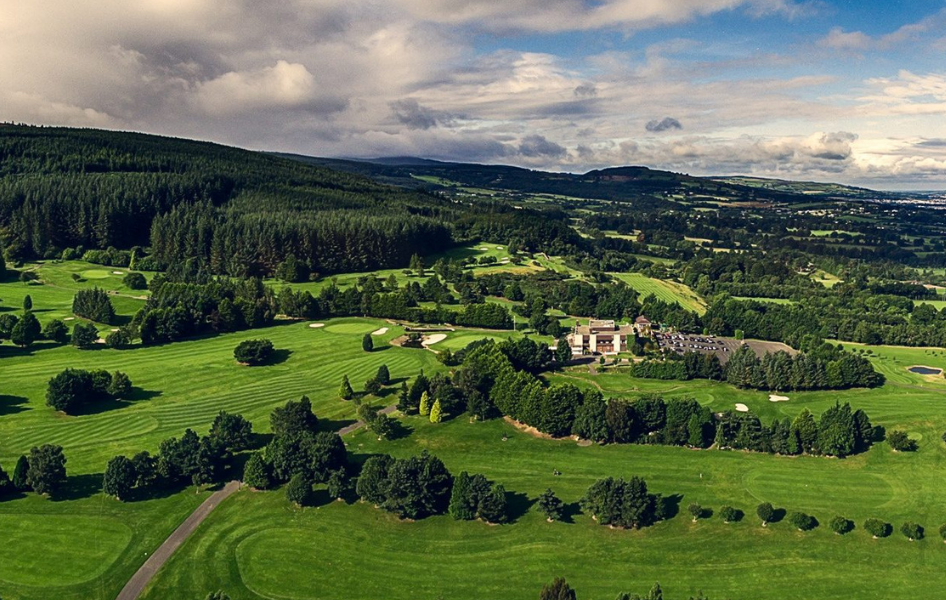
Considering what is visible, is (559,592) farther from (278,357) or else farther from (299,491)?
(278,357)

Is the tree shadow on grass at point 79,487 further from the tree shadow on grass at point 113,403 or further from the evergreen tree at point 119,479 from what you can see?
the tree shadow on grass at point 113,403

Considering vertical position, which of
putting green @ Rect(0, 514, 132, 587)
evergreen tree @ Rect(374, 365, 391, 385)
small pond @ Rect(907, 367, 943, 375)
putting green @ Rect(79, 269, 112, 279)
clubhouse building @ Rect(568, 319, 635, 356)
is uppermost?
putting green @ Rect(79, 269, 112, 279)

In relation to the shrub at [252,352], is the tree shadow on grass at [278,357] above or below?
below

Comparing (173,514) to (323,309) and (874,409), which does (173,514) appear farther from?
(874,409)

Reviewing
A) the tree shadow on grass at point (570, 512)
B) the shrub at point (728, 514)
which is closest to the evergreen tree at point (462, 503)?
the tree shadow on grass at point (570, 512)

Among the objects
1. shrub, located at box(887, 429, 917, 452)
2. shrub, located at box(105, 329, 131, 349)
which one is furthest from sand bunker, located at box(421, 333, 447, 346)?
shrub, located at box(887, 429, 917, 452)

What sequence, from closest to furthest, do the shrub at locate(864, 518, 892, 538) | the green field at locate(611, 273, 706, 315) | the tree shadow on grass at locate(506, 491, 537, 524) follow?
1. the shrub at locate(864, 518, 892, 538)
2. the tree shadow on grass at locate(506, 491, 537, 524)
3. the green field at locate(611, 273, 706, 315)

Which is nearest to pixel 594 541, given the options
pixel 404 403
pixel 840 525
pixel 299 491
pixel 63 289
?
pixel 840 525

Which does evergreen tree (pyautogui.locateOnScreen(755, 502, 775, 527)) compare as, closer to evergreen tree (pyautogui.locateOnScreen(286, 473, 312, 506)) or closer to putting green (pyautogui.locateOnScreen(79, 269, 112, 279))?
evergreen tree (pyautogui.locateOnScreen(286, 473, 312, 506))
